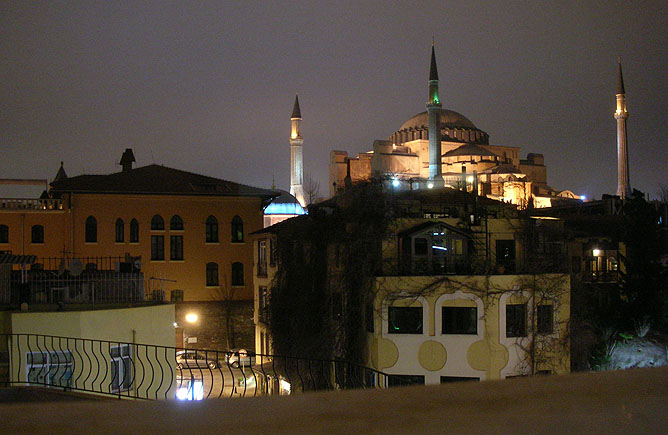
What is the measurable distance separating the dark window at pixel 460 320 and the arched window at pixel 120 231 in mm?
17407

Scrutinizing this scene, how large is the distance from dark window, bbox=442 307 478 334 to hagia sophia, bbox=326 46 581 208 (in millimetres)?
36641

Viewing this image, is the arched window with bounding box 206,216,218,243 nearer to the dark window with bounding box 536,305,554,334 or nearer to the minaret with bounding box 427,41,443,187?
the dark window with bounding box 536,305,554,334

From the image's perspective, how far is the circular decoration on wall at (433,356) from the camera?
19422 mm

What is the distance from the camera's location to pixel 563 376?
243cm

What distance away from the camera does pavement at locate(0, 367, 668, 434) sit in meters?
2.02

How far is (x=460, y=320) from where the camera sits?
19797 millimetres

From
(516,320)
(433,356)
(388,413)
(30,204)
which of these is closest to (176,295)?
(30,204)

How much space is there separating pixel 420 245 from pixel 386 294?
2576 millimetres

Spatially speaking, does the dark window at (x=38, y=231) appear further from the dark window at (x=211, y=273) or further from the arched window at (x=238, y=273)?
the arched window at (x=238, y=273)

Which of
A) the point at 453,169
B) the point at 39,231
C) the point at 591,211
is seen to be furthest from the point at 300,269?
the point at 453,169

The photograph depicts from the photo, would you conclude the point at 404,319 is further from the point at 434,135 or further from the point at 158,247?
the point at 434,135

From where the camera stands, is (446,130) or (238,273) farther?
(446,130)

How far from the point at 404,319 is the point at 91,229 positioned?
17.2 meters

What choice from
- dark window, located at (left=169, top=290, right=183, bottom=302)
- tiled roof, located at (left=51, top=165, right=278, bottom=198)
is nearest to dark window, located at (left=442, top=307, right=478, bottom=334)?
tiled roof, located at (left=51, top=165, right=278, bottom=198)
